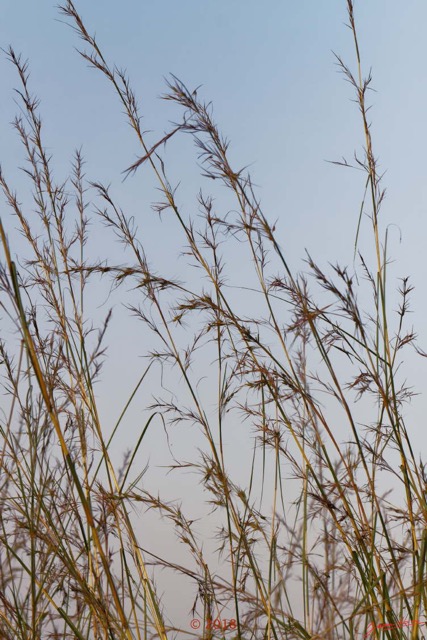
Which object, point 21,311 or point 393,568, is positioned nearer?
point 21,311

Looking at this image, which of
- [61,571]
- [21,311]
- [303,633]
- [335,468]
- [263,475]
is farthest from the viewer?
[263,475]

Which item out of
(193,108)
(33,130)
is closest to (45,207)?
(33,130)

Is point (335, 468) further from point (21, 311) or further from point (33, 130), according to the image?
point (33, 130)

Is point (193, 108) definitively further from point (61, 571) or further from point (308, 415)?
point (61, 571)

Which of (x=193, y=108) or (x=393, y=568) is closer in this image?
(x=393, y=568)

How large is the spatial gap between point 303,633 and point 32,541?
Result: 0.73 metres

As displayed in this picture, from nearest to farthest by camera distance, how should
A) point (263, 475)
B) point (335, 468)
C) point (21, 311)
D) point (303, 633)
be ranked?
1. point (21, 311)
2. point (303, 633)
3. point (335, 468)
4. point (263, 475)

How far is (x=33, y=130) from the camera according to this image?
3.01 metres

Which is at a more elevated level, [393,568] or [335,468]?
[335,468]

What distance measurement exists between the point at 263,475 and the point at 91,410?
606 millimetres

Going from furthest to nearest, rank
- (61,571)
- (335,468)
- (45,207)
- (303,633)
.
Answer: (45,207) < (61,571) < (335,468) < (303,633)

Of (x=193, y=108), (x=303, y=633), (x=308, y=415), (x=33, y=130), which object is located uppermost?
(x=33, y=130)

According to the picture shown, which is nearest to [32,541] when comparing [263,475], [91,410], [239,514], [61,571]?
[61,571]

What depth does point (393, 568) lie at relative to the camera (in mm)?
2002
